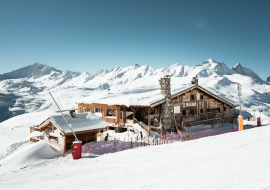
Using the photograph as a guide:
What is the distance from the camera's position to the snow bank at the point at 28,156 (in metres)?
11.3

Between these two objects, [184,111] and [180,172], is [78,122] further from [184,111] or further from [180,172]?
[184,111]

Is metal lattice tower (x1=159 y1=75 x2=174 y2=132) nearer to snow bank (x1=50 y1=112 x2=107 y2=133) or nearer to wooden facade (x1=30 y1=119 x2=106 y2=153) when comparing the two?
snow bank (x1=50 y1=112 x2=107 y2=133)

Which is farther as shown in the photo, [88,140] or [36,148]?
[88,140]

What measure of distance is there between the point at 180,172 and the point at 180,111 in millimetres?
17242

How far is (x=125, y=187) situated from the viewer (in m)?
5.61

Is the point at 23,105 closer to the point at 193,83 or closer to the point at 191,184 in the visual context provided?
the point at 193,83

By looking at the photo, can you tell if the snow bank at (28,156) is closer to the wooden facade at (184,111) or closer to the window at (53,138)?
the window at (53,138)

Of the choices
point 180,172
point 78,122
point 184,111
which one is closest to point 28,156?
point 78,122

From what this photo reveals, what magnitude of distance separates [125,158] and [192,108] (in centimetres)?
1694

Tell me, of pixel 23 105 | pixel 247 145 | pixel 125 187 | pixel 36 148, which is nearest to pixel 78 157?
pixel 36 148

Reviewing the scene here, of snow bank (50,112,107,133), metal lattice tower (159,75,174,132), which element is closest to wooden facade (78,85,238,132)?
metal lattice tower (159,75,174,132)

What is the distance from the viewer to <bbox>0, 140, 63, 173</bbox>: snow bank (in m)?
11.3

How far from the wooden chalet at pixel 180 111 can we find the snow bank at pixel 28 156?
8.65m

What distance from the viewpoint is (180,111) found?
→ 901 inches
